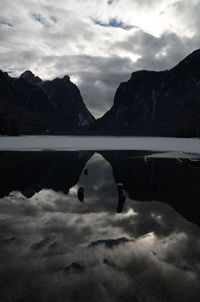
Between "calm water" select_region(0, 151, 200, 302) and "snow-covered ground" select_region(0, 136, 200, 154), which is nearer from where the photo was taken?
"calm water" select_region(0, 151, 200, 302)

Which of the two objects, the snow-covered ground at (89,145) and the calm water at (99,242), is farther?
the snow-covered ground at (89,145)

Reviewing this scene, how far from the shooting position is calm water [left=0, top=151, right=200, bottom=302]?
7.65 metres

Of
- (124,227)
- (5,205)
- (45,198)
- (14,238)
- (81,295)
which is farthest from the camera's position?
(45,198)

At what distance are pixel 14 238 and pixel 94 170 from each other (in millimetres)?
19270

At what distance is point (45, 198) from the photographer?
17719 mm

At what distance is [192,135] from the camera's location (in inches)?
6083

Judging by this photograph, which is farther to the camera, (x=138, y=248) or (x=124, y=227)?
(x=124, y=227)

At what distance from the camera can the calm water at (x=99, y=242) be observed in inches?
301

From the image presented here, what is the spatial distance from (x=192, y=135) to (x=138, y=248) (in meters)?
153

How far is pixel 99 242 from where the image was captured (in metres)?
10.9

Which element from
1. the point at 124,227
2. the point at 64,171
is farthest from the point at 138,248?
the point at 64,171

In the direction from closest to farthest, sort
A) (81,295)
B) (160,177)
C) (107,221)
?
(81,295), (107,221), (160,177)

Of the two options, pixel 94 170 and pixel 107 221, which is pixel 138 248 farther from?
pixel 94 170

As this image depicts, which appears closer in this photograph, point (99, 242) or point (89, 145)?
point (99, 242)
